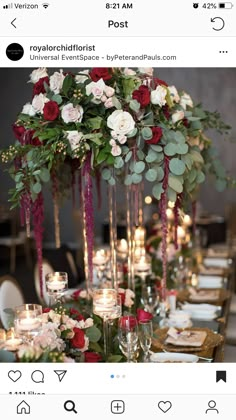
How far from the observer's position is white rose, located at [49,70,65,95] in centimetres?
209

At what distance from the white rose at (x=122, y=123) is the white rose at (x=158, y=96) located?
120mm

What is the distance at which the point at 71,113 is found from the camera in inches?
81.7

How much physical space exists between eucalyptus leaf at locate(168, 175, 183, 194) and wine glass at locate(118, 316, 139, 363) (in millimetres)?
431

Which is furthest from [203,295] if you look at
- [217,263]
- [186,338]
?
[217,263]

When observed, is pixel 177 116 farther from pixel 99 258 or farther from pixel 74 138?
pixel 99 258

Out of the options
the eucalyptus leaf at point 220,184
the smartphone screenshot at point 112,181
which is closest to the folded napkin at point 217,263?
the smartphone screenshot at point 112,181
